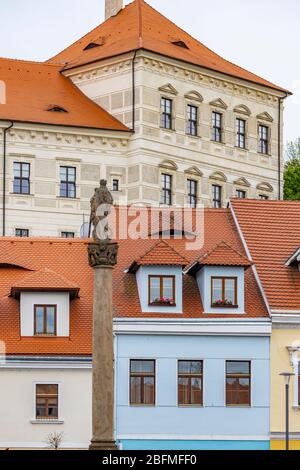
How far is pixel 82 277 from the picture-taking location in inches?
Answer: 1833

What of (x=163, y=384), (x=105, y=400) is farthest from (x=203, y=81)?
(x=105, y=400)

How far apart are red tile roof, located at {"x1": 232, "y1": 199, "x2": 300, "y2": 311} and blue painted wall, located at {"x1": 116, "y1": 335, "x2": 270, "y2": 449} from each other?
156 centimetres

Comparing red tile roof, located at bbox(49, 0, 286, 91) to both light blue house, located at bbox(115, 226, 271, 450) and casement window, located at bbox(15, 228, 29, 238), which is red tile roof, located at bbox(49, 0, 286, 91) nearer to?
casement window, located at bbox(15, 228, 29, 238)

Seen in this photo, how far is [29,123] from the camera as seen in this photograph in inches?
2923

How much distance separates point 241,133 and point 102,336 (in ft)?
154

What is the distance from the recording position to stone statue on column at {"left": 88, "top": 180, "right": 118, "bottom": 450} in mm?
35531

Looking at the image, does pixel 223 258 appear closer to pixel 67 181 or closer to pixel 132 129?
pixel 67 181

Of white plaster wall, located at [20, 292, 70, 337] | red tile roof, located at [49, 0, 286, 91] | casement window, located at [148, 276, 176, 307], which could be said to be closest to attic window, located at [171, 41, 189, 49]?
red tile roof, located at [49, 0, 286, 91]

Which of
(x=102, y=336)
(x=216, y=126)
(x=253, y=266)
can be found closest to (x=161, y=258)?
(x=253, y=266)

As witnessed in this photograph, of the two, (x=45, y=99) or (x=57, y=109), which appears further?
(x=45, y=99)

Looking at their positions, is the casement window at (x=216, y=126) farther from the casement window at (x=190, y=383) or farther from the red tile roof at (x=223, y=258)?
the casement window at (x=190, y=383)

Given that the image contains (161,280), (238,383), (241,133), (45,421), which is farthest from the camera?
(241,133)

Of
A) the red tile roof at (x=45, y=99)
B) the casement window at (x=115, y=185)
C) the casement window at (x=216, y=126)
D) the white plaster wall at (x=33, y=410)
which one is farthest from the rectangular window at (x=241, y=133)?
the white plaster wall at (x=33, y=410)
